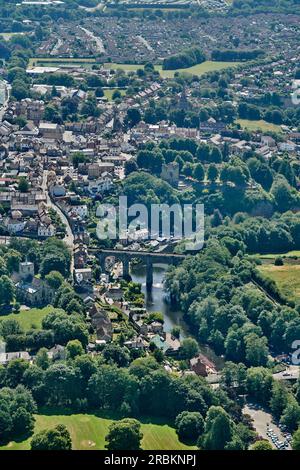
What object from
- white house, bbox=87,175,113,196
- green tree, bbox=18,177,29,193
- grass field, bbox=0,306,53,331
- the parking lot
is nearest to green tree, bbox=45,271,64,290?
grass field, bbox=0,306,53,331

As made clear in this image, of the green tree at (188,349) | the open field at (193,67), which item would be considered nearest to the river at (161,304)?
the green tree at (188,349)

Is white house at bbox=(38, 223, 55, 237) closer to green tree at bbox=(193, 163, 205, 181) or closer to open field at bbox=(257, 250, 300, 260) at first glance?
open field at bbox=(257, 250, 300, 260)

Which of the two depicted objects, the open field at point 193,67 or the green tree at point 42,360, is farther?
the open field at point 193,67

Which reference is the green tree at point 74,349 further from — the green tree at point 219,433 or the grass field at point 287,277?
the grass field at point 287,277

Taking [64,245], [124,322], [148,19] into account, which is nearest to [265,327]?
[124,322]

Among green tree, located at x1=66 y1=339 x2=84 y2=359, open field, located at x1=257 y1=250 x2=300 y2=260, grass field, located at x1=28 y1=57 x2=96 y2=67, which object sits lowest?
green tree, located at x1=66 y1=339 x2=84 y2=359

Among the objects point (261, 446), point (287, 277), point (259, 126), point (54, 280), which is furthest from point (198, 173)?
point (261, 446)

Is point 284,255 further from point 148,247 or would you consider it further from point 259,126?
point 259,126
